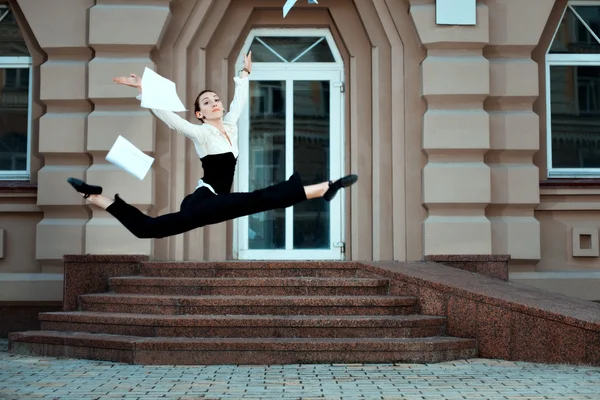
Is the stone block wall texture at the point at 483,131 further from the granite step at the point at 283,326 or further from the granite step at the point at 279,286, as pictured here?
the granite step at the point at 283,326

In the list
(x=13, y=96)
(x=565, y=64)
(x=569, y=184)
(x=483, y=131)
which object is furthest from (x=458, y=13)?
(x=13, y=96)

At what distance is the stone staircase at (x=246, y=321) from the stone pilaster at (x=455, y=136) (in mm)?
1382

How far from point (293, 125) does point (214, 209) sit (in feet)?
18.3

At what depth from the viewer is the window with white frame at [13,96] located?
1170cm

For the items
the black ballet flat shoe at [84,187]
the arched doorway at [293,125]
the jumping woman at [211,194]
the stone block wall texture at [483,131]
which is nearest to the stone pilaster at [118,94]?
the arched doorway at [293,125]

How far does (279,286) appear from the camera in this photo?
31.5 feet

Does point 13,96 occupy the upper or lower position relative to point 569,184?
upper

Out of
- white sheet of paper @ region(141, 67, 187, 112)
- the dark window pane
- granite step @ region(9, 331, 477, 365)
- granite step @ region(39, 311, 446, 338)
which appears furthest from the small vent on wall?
white sheet of paper @ region(141, 67, 187, 112)

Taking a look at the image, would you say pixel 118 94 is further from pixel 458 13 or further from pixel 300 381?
pixel 300 381

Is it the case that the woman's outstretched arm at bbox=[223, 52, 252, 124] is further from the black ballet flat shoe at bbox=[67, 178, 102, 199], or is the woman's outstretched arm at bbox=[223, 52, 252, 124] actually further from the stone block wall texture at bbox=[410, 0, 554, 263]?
the stone block wall texture at bbox=[410, 0, 554, 263]

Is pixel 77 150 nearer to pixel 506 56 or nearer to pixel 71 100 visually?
pixel 71 100

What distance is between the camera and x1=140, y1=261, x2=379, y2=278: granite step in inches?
393

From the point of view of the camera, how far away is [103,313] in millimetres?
9547

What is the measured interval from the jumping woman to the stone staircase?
197 cm
